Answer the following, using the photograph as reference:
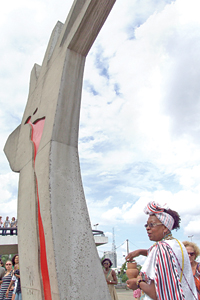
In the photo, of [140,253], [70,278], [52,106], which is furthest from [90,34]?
[70,278]

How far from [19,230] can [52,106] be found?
5.32 feet

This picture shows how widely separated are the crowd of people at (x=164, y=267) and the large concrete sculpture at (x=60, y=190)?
1.91 feet

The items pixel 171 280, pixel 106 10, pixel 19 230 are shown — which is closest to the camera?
pixel 171 280

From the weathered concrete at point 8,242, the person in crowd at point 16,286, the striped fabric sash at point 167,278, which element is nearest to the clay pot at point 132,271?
the striped fabric sash at point 167,278

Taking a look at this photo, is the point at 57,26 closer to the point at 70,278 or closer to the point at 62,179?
the point at 62,179

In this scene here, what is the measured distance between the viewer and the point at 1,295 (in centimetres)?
438

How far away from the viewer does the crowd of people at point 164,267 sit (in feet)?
4.60

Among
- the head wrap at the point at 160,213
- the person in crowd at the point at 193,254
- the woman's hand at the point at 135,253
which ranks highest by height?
the head wrap at the point at 160,213

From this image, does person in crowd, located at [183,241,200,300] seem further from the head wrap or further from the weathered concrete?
the weathered concrete

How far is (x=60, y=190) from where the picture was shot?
89.4 inches

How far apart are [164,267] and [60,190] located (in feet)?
3.85

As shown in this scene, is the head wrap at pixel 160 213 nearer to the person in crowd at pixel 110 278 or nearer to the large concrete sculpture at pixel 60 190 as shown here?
the large concrete sculpture at pixel 60 190

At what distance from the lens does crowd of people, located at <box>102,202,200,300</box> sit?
140 centimetres

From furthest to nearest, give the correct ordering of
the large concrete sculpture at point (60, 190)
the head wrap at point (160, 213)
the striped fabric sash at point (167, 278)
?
the large concrete sculpture at point (60, 190) → the head wrap at point (160, 213) → the striped fabric sash at point (167, 278)
